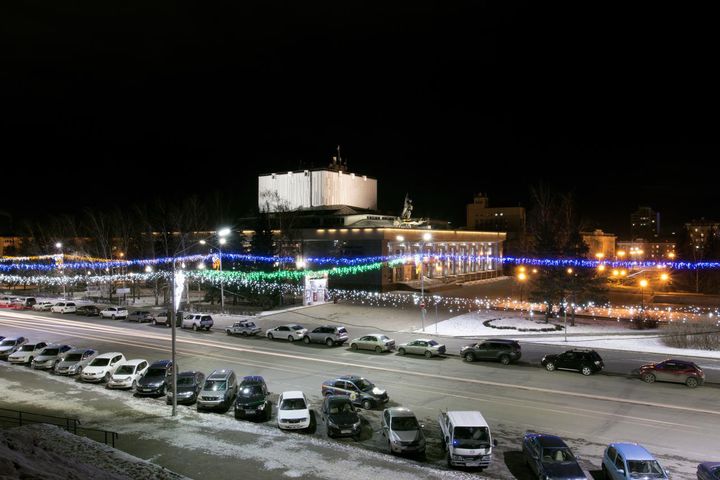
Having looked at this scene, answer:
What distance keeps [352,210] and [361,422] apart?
55204 millimetres

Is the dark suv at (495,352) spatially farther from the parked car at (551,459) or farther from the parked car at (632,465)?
the parked car at (632,465)

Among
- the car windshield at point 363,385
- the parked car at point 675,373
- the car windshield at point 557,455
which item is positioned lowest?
the parked car at point 675,373

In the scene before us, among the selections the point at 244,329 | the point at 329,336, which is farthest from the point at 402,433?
the point at 244,329

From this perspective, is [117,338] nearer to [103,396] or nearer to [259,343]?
[259,343]

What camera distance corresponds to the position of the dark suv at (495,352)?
89.0ft

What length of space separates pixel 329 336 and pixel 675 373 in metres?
18.4

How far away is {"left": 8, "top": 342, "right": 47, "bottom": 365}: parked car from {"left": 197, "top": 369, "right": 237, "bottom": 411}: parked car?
44.1ft

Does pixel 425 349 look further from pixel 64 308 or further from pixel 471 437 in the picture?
Answer: pixel 64 308

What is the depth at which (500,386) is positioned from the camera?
22500 millimetres

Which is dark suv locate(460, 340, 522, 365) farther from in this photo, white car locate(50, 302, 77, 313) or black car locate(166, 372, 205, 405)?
white car locate(50, 302, 77, 313)

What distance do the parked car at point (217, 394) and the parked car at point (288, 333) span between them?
13.0 meters

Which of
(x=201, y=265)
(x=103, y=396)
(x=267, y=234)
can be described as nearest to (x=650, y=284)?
(x=267, y=234)

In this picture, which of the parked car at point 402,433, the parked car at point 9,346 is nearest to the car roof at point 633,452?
the parked car at point 402,433

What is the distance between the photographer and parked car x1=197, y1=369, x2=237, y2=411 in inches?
765
